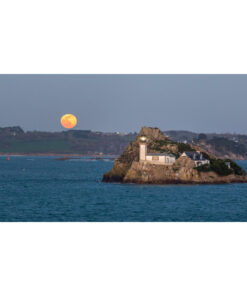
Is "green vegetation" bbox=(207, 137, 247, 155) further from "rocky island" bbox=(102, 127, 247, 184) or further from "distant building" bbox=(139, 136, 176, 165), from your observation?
"distant building" bbox=(139, 136, 176, 165)

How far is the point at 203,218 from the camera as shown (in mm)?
43625

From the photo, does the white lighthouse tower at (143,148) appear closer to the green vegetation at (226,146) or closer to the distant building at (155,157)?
the distant building at (155,157)

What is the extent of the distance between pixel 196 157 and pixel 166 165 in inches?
183

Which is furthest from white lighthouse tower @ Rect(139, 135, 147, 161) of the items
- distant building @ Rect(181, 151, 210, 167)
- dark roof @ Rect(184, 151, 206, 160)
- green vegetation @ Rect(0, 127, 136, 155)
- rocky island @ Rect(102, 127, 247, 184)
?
green vegetation @ Rect(0, 127, 136, 155)

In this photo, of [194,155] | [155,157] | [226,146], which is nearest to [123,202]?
[155,157]

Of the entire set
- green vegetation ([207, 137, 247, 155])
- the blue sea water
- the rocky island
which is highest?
green vegetation ([207, 137, 247, 155])

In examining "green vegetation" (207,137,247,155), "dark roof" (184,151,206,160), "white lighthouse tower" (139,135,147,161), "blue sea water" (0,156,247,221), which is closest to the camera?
"blue sea water" (0,156,247,221)

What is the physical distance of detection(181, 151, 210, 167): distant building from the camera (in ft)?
235

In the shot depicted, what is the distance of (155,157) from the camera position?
7175 centimetres

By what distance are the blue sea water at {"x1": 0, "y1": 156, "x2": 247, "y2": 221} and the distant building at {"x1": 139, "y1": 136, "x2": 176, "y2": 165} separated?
14.5 feet

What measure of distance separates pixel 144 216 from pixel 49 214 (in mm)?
7999

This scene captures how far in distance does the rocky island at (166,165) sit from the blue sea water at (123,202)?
2.37 metres

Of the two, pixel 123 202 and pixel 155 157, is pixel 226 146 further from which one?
pixel 123 202
